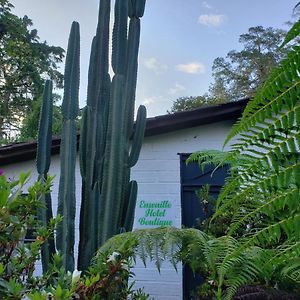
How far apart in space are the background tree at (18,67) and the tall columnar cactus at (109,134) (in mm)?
13891

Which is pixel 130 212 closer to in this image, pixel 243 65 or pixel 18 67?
pixel 18 67

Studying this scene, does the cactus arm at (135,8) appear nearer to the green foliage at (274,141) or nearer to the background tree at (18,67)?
the green foliage at (274,141)

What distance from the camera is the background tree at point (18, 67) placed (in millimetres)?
16969

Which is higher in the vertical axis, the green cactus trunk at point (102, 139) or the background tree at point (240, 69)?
the background tree at point (240, 69)

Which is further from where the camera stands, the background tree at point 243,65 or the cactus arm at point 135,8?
the background tree at point 243,65

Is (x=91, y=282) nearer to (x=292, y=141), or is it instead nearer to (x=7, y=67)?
(x=292, y=141)

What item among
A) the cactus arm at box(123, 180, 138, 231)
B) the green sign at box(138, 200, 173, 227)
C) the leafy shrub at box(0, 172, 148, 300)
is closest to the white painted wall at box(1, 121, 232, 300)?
the green sign at box(138, 200, 173, 227)

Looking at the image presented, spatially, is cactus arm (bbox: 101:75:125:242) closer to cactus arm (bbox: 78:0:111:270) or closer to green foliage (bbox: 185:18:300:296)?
cactus arm (bbox: 78:0:111:270)

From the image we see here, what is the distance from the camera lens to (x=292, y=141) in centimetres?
64

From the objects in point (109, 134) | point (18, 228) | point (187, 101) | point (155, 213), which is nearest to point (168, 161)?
point (155, 213)

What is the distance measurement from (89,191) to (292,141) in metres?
3.17

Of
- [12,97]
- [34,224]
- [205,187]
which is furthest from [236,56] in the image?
[34,224]

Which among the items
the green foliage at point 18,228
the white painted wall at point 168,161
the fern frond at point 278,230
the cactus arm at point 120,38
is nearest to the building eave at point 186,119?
the white painted wall at point 168,161

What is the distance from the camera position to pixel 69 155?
3.75 m
